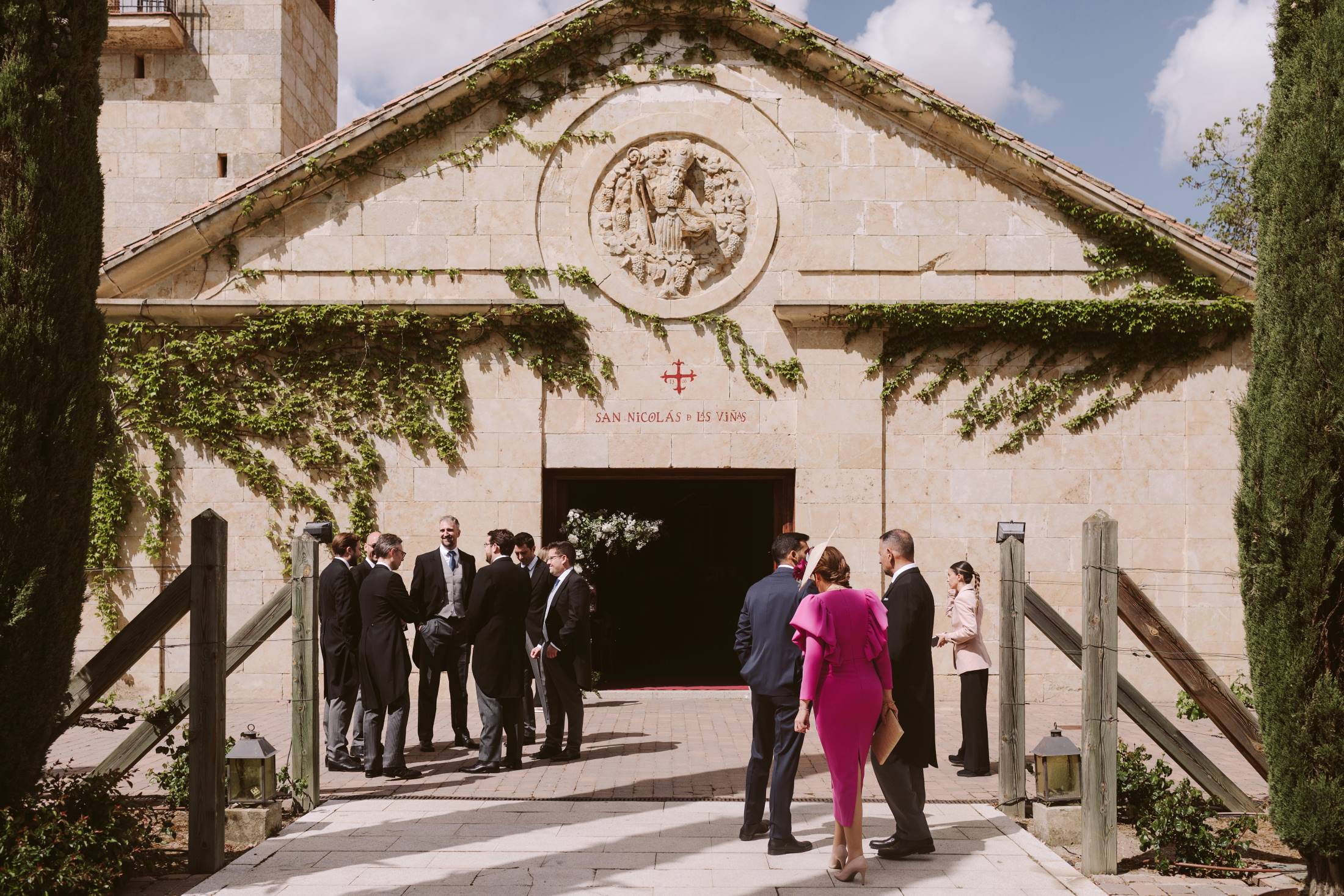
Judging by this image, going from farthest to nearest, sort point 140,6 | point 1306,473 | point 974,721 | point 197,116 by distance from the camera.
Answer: point 197,116, point 140,6, point 974,721, point 1306,473

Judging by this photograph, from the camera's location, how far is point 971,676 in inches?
377

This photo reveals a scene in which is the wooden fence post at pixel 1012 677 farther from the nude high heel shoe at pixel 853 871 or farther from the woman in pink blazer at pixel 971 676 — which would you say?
the nude high heel shoe at pixel 853 871

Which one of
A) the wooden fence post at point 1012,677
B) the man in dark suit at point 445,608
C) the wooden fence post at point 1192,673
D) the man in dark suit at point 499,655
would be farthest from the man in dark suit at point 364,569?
the wooden fence post at point 1192,673

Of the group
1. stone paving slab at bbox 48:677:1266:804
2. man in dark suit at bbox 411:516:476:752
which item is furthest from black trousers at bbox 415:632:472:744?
stone paving slab at bbox 48:677:1266:804

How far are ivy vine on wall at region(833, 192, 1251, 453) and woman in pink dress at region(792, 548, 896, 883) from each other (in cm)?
772

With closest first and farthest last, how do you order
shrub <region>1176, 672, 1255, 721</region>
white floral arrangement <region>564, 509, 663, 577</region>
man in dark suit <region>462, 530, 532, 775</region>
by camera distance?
man in dark suit <region>462, 530, 532, 775</region>, shrub <region>1176, 672, 1255, 721</region>, white floral arrangement <region>564, 509, 663, 577</region>

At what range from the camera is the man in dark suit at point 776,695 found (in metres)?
6.84

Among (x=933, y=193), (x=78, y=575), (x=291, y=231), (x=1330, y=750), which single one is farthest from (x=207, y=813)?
(x=933, y=193)

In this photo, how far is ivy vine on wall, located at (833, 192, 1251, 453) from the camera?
13.6 metres

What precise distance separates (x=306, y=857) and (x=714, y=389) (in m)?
8.24

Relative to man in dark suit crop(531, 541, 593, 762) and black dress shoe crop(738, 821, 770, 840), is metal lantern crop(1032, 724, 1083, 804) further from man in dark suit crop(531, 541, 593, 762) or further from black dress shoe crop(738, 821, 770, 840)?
man in dark suit crop(531, 541, 593, 762)

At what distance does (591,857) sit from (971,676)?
4218 millimetres

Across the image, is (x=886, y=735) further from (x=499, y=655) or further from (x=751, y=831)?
(x=499, y=655)


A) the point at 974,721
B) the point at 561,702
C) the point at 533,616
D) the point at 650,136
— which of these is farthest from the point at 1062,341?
the point at 561,702
